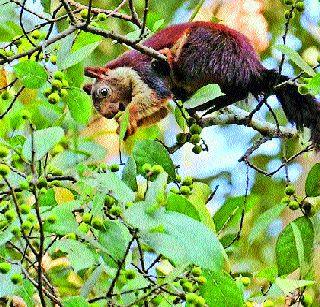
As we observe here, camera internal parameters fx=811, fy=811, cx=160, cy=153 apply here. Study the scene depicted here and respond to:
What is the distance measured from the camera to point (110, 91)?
3082 millimetres

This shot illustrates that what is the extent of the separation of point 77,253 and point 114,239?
0.21 ft

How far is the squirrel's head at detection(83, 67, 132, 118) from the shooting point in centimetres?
305

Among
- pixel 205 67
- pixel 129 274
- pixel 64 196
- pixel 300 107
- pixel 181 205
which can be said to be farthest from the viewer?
pixel 205 67

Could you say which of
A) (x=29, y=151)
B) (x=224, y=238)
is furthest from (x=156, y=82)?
(x=29, y=151)

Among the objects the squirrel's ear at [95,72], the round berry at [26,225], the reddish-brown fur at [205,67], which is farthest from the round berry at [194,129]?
the squirrel's ear at [95,72]

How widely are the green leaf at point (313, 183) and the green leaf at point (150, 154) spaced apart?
0.33 m

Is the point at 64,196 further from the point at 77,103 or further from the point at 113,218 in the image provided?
the point at 113,218

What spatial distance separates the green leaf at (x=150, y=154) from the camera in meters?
1.74

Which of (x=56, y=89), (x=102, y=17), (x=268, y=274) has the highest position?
(x=102, y=17)

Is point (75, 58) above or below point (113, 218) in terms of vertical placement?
above

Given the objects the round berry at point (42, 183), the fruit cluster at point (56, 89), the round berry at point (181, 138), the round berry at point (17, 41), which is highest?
the round berry at point (17, 41)

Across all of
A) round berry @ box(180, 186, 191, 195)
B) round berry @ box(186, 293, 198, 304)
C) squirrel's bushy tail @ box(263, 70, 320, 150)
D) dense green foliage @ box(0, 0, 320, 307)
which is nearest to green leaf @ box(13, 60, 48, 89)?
dense green foliage @ box(0, 0, 320, 307)

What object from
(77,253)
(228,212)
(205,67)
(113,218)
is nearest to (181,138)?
(228,212)

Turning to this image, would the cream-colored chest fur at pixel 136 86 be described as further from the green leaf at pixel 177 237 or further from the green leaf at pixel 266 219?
the green leaf at pixel 177 237
